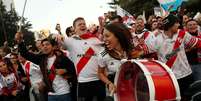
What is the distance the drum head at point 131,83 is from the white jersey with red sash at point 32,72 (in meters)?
4.54

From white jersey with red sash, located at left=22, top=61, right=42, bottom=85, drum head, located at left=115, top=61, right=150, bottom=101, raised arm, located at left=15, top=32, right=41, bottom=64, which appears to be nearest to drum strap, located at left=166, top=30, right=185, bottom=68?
drum head, located at left=115, top=61, right=150, bottom=101

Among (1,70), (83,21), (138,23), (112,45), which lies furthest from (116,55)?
(1,70)

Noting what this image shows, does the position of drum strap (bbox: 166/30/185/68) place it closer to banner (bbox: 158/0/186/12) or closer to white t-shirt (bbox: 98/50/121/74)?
white t-shirt (bbox: 98/50/121/74)

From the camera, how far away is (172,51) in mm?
9234

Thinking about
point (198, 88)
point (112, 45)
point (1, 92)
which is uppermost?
point (112, 45)

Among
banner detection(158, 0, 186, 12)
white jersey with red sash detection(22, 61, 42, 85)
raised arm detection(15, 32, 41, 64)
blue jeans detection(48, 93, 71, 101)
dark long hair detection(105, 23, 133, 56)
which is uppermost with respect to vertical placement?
banner detection(158, 0, 186, 12)

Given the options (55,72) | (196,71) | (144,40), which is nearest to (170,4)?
(144,40)

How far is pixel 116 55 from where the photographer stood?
7.71 m

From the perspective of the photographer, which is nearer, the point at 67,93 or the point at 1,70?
the point at 67,93

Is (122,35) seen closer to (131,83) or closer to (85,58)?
(131,83)

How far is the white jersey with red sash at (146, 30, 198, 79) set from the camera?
30.2ft

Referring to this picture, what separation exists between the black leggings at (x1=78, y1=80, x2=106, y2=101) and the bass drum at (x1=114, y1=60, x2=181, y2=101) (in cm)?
274

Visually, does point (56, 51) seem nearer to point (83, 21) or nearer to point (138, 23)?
point (83, 21)

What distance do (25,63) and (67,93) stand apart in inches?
94.7
